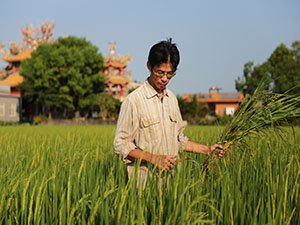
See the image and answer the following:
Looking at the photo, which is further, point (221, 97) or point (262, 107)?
point (221, 97)

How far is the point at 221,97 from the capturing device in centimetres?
3262

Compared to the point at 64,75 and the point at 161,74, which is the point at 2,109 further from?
the point at 161,74

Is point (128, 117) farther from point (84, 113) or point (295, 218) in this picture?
point (84, 113)

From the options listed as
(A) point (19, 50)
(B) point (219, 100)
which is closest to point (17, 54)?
(A) point (19, 50)

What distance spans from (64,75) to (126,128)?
2243cm

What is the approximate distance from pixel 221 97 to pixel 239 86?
782cm

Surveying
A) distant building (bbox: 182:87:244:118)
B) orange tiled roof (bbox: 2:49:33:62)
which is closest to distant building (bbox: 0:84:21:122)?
orange tiled roof (bbox: 2:49:33:62)

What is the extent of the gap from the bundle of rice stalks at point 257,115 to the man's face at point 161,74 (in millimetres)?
625

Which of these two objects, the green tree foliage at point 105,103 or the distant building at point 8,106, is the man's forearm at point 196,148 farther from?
the distant building at point 8,106

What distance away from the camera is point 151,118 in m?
1.76

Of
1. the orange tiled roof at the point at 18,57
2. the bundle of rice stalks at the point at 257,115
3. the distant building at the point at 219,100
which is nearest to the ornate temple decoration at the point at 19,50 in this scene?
the orange tiled roof at the point at 18,57

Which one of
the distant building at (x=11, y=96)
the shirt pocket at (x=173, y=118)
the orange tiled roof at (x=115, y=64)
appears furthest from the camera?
the orange tiled roof at (x=115, y=64)

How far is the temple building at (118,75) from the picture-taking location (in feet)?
103

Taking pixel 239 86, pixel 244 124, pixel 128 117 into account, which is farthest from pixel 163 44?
pixel 239 86
